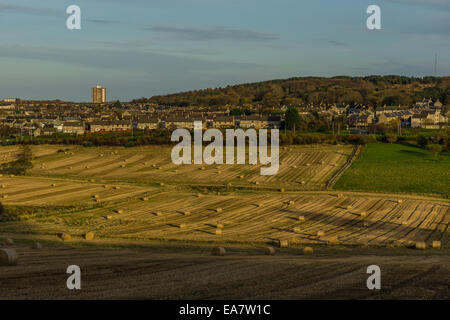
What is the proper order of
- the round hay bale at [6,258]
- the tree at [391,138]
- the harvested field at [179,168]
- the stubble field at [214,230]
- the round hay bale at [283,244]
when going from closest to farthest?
the stubble field at [214,230] → the round hay bale at [6,258] → the round hay bale at [283,244] → the harvested field at [179,168] → the tree at [391,138]

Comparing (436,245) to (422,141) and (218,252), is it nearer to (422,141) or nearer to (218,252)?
(218,252)

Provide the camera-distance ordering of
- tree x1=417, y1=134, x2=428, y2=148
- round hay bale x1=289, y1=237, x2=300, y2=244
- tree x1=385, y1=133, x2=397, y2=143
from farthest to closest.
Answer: tree x1=385, y1=133, x2=397, y2=143 → tree x1=417, y1=134, x2=428, y2=148 → round hay bale x1=289, y1=237, x2=300, y2=244

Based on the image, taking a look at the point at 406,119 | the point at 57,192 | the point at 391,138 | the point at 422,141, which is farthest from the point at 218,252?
the point at 406,119


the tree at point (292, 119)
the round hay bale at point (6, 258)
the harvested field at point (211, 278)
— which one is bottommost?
the harvested field at point (211, 278)

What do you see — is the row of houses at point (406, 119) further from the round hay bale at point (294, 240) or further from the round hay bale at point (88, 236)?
the round hay bale at point (88, 236)
